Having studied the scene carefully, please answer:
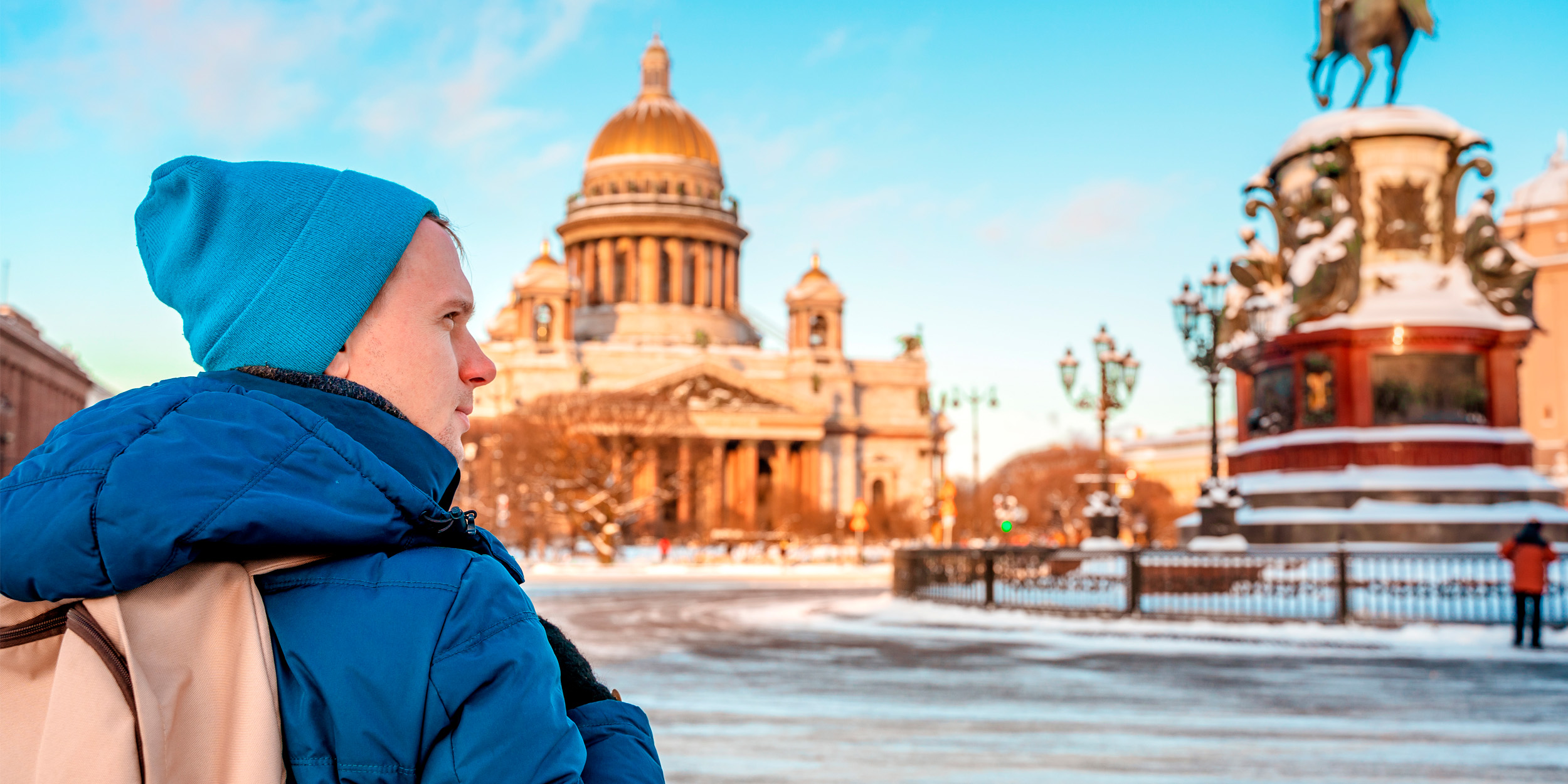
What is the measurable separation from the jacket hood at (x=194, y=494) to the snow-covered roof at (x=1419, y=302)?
876 inches

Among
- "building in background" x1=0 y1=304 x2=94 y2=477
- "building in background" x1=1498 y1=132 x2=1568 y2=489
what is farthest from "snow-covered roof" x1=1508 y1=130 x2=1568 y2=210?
"building in background" x1=0 y1=304 x2=94 y2=477

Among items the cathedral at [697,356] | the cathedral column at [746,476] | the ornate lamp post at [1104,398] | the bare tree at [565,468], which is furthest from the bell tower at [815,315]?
the ornate lamp post at [1104,398]

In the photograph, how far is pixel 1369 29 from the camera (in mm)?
23844

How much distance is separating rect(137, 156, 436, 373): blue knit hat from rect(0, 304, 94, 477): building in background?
5319cm

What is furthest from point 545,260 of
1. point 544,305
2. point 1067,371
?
point 1067,371

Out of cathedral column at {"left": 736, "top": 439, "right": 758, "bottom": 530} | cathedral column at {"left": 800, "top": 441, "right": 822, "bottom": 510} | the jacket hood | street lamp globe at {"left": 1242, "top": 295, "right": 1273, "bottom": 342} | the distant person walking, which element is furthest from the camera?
cathedral column at {"left": 800, "top": 441, "right": 822, "bottom": 510}

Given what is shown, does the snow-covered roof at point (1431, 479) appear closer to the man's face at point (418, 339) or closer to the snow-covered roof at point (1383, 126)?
the snow-covered roof at point (1383, 126)

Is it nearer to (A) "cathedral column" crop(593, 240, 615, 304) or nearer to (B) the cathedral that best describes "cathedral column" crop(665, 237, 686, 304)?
(B) the cathedral

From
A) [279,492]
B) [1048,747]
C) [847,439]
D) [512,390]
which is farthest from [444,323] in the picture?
[847,439]

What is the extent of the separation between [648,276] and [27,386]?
140ft

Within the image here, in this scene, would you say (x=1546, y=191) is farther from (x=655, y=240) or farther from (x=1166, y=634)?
(x=1166, y=634)

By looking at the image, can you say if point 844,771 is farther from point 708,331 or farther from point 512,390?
point 708,331

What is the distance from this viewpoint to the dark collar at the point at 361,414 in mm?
1502

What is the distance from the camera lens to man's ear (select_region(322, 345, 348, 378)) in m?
1.57
